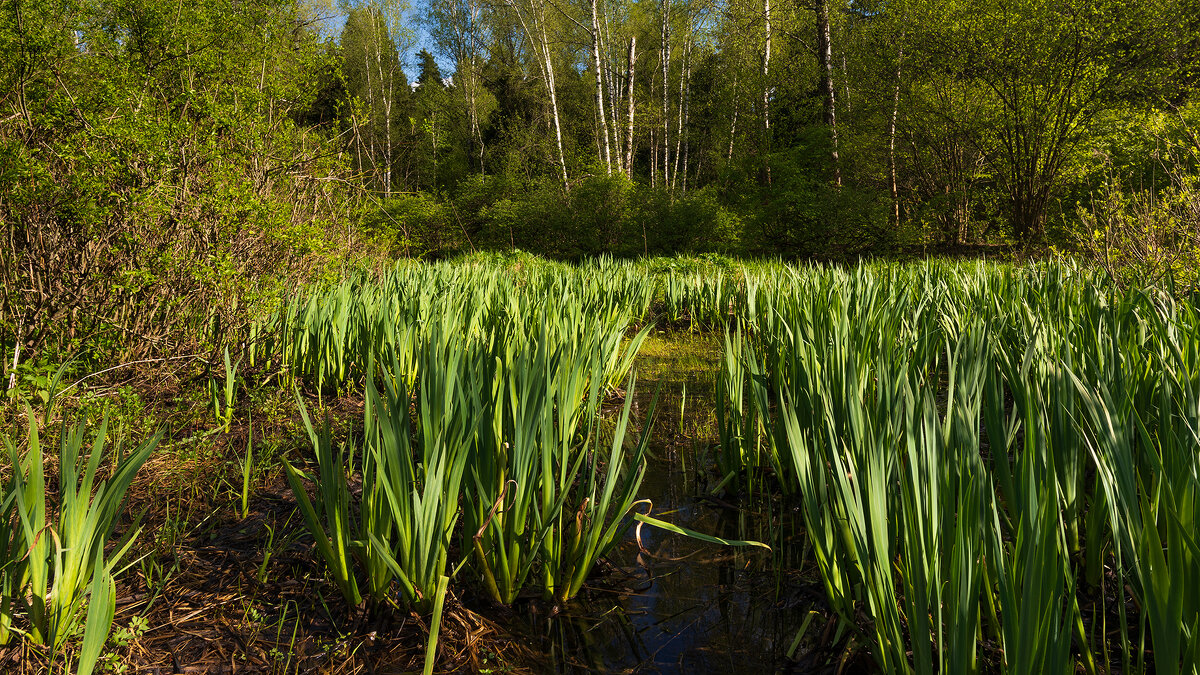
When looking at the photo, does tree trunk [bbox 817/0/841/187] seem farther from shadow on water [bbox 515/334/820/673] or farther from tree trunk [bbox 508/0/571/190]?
shadow on water [bbox 515/334/820/673]

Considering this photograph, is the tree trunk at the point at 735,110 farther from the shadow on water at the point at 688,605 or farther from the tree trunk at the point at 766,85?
the shadow on water at the point at 688,605

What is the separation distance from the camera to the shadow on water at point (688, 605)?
4.62ft

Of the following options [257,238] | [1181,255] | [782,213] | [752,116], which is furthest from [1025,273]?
[752,116]

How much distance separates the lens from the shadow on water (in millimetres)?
1407

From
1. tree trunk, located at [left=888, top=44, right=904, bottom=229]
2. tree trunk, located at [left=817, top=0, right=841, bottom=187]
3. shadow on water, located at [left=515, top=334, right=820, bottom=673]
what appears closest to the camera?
shadow on water, located at [left=515, top=334, right=820, bottom=673]

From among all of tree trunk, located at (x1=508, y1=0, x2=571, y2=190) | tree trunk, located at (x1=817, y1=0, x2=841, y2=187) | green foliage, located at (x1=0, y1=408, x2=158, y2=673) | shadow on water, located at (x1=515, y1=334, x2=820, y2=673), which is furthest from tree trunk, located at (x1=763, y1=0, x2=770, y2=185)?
green foliage, located at (x1=0, y1=408, x2=158, y2=673)

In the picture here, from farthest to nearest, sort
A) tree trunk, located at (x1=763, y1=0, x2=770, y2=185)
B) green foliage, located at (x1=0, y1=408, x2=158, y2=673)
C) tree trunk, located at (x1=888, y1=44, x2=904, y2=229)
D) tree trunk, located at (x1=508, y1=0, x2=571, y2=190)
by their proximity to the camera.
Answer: tree trunk, located at (x1=508, y1=0, x2=571, y2=190)
tree trunk, located at (x1=763, y1=0, x2=770, y2=185)
tree trunk, located at (x1=888, y1=44, x2=904, y2=229)
green foliage, located at (x1=0, y1=408, x2=158, y2=673)

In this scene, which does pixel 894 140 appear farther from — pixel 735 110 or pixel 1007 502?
pixel 1007 502

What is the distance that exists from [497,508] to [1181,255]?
15.2 ft

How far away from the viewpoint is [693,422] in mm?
3125

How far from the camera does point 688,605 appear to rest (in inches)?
63.1

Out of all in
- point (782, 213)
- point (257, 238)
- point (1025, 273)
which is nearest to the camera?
point (257, 238)

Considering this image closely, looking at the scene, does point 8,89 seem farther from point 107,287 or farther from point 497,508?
point 497,508

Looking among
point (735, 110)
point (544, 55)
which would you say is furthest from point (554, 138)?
point (735, 110)
